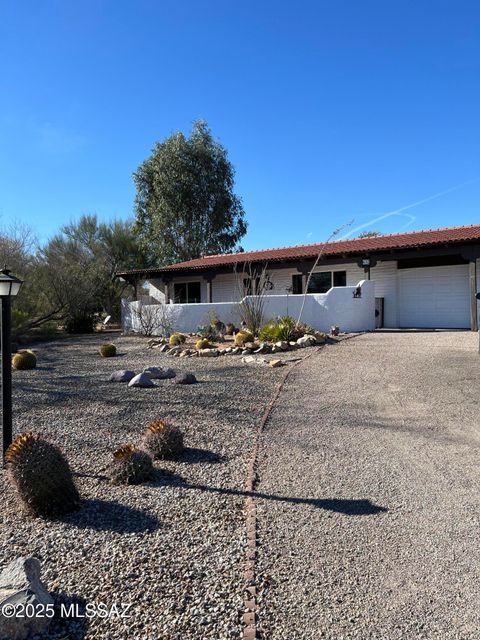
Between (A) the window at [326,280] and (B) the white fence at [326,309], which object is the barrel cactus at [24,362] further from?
(A) the window at [326,280]

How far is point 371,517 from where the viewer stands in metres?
3.59

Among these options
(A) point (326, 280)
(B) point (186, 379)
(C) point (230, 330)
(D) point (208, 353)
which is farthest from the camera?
(A) point (326, 280)

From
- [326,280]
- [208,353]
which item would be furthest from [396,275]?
[208,353]

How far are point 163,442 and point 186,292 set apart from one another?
21.5 metres

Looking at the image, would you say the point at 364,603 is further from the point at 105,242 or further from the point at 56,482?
the point at 105,242

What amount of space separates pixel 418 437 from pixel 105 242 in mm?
30910

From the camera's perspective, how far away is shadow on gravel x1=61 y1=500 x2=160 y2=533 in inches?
139

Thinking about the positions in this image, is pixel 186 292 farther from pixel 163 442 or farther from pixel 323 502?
pixel 323 502

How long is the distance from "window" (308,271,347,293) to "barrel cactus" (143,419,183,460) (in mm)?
16241

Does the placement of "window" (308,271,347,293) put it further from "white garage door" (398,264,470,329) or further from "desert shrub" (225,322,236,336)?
"desert shrub" (225,322,236,336)

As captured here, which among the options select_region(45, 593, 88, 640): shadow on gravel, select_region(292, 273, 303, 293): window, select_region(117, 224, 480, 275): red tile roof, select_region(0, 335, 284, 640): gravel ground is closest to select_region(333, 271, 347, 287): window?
select_region(117, 224, 480, 275): red tile roof

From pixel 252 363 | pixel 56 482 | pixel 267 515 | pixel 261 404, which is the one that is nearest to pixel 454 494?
pixel 267 515

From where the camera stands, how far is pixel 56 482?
3.83 m

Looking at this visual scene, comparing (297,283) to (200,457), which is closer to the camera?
(200,457)
